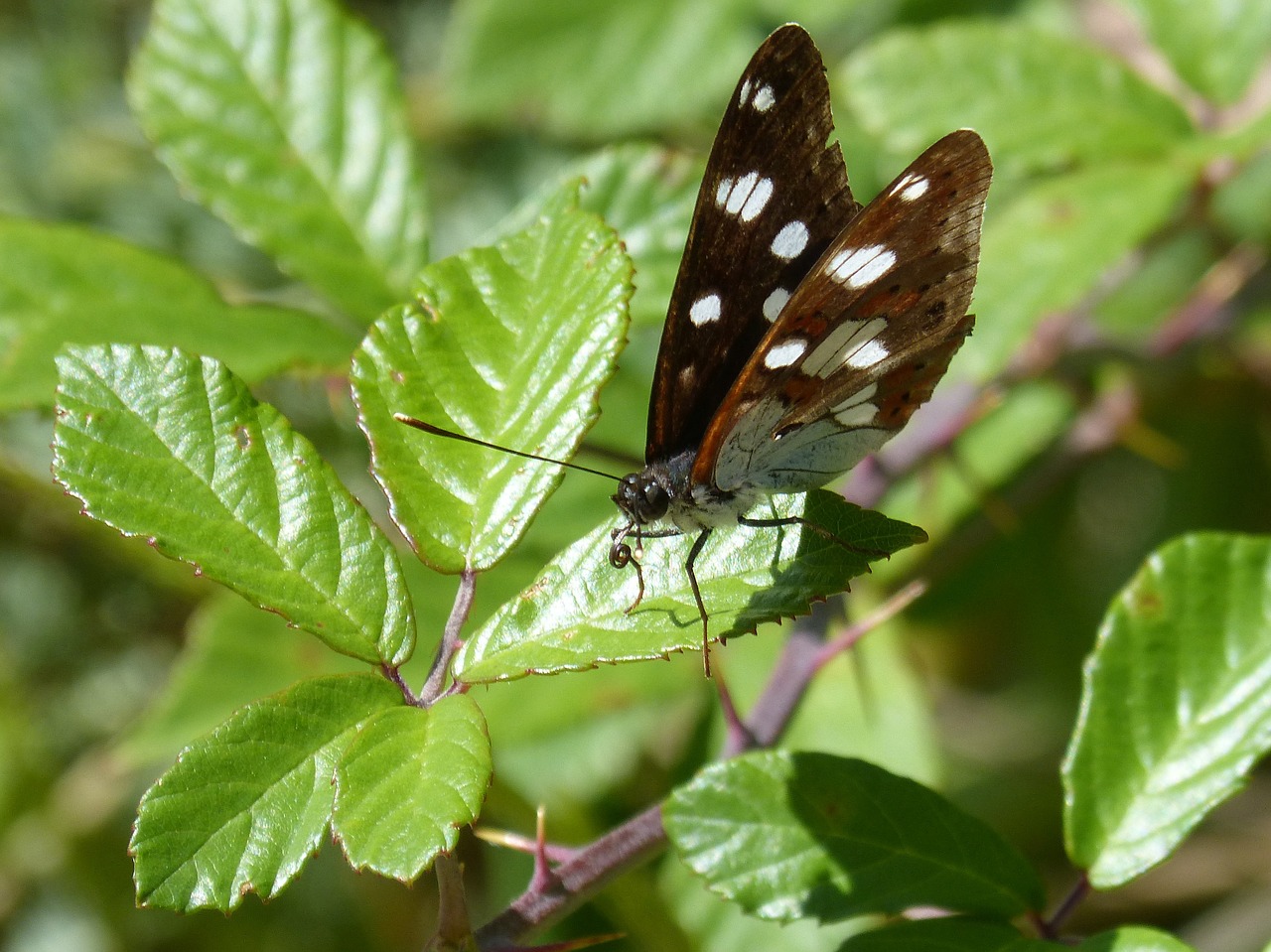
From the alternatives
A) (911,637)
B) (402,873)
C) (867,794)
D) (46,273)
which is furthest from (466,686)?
(911,637)

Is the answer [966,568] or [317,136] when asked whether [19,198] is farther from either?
[966,568]

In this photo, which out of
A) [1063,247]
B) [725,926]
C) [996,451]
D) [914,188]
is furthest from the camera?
[996,451]

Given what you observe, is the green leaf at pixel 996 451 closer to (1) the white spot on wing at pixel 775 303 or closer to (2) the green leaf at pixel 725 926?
(2) the green leaf at pixel 725 926

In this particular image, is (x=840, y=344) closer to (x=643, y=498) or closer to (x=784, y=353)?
(x=784, y=353)

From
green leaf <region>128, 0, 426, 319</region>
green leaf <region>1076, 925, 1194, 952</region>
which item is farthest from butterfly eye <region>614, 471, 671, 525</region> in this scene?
green leaf <region>1076, 925, 1194, 952</region>

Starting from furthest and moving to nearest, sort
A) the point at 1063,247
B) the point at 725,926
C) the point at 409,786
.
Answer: the point at 725,926
the point at 1063,247
the point at 409,786

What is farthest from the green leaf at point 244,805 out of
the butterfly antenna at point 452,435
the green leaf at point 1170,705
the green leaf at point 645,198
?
the green leaf at point 645,198

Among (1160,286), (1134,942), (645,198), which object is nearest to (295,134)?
(645,198)
